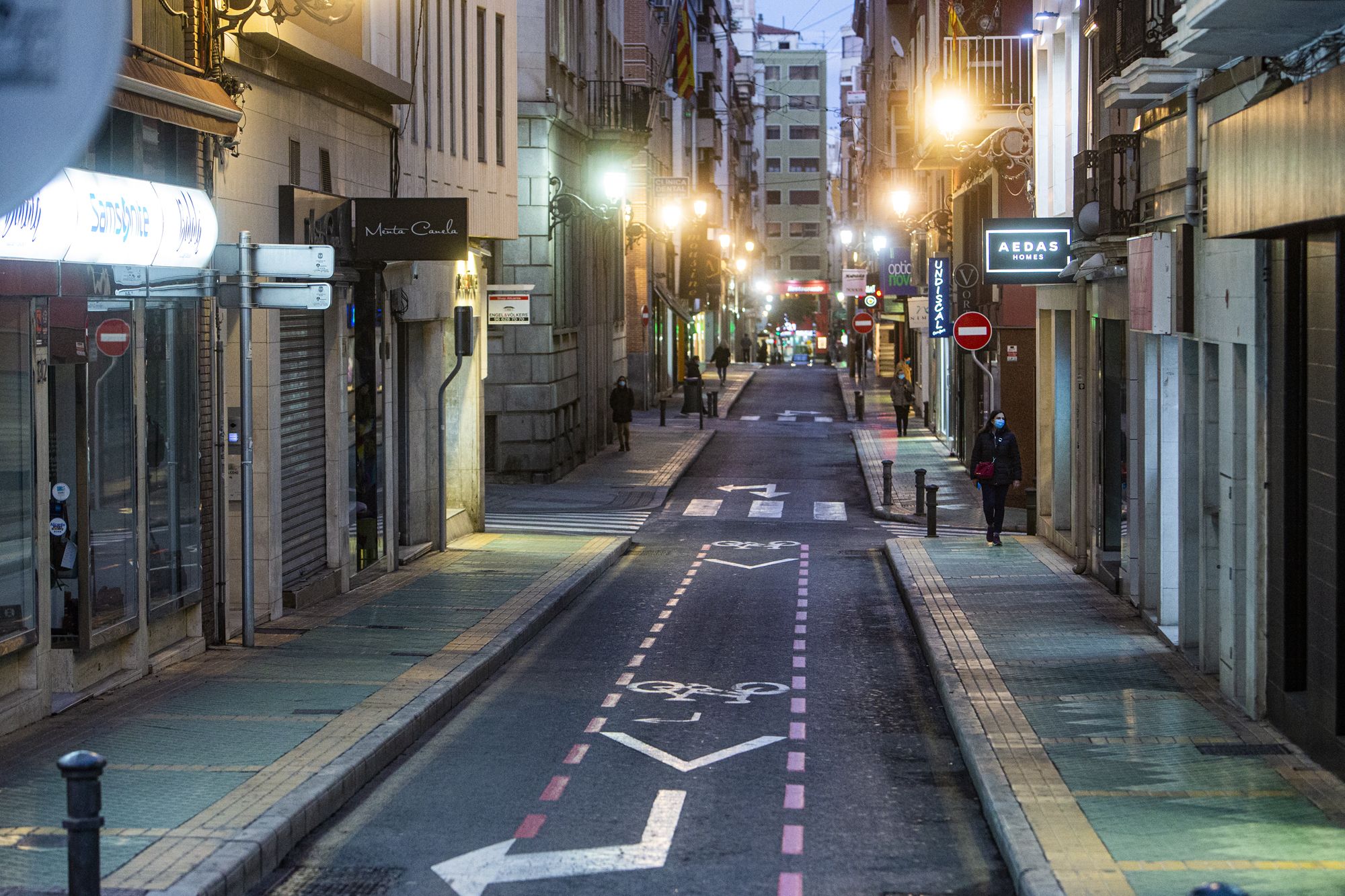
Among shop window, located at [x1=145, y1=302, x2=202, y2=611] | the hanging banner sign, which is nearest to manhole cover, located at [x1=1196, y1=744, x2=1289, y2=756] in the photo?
shop window, located at [x1=145, y1=302, x2=202, y2=611]

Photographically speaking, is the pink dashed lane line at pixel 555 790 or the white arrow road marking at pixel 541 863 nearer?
the white arrow road marking at pixel 541 863

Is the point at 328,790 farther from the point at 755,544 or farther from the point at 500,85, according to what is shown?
the point at 500,85

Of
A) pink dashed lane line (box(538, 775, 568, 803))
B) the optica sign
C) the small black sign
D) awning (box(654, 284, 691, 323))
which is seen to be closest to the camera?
pink dashed lane line (box(538, 775, 568, 803))

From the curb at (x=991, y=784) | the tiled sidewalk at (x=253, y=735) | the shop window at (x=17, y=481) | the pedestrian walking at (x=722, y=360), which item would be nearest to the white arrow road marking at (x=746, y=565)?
the tiled sidewalk at (x=253, y=735)

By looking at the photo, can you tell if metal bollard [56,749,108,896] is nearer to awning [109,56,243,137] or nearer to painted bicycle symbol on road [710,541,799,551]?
awning [109,56,243,137]

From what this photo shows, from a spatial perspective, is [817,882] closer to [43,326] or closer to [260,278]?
[43,326]

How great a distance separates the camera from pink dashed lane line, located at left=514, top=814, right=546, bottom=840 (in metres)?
10.0

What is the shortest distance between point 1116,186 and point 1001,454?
301 inches

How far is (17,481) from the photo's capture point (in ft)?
39.1

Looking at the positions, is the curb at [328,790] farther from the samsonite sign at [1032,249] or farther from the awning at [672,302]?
the awning at [672,302]

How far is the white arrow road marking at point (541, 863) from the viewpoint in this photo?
9.17 meters

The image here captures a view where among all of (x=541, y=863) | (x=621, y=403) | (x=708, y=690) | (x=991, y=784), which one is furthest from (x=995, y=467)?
(x=621, y=403)

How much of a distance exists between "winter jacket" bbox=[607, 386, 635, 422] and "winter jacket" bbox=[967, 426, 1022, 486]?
16523mm

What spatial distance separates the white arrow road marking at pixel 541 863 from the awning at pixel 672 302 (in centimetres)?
5212
